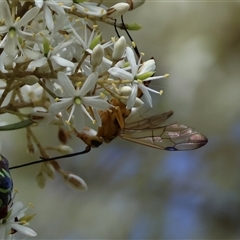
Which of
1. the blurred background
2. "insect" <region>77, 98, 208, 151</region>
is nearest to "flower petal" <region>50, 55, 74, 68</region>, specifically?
"insect" <region>77, 98, 208, 151</region>

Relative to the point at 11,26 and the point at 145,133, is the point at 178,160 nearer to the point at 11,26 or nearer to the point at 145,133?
the point at 145,133

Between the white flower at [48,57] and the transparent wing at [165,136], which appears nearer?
the white flower at [48,57]

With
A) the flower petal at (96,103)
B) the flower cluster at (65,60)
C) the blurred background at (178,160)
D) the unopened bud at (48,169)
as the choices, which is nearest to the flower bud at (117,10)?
the flower cluster at (65,60)

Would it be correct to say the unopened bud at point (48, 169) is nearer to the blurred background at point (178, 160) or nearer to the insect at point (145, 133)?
the insect at point (145, 133)

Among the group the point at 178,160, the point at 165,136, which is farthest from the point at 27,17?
the point at 178,160

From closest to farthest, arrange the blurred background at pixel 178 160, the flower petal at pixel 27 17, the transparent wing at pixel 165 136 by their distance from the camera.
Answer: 1. the flower petal at pixel 27 17
2. the transparent wing at pixel 165 136
3. the blurred background at pixel 178 160

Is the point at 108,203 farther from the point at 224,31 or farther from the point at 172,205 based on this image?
the point at 224,31
